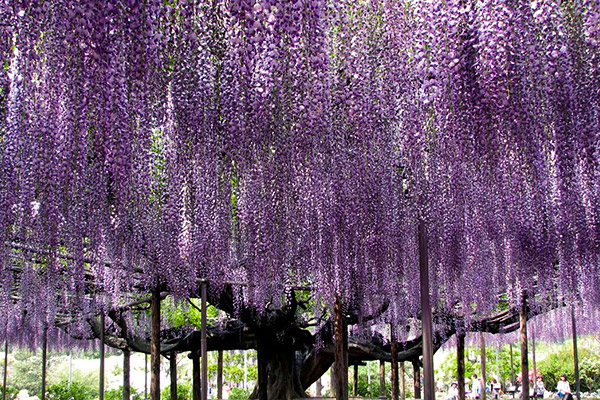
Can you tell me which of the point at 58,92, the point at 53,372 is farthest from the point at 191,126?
the point at 53,372

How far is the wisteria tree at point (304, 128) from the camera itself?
3881mm

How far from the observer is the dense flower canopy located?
387 centimetres

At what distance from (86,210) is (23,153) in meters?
1.00

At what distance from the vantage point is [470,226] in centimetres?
831

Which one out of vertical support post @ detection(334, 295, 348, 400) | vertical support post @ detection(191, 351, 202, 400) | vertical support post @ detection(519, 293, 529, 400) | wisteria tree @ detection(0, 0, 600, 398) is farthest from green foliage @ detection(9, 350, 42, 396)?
wisteria tree @ detection(0, 0, 600, 398)

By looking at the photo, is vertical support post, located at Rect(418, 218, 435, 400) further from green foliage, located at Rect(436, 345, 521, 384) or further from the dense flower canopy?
green foliage, located at Rect(436, 345, 521, 384)

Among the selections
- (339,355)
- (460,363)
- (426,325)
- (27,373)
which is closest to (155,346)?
(339,355)

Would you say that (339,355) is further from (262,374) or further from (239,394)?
(239,394)

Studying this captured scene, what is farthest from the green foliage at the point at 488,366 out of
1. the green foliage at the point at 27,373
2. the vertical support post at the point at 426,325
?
the vertical support post at the point at 426,325

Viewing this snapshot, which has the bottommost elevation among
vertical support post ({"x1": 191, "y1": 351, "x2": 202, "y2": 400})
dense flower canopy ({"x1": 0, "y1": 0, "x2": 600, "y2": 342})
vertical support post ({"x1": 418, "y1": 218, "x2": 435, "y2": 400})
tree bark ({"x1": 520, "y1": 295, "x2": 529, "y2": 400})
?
vertical support post ({"x1": 191, "y1": 351, "x2": 202, "y2": 400})

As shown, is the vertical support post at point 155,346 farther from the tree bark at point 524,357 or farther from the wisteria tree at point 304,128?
the tree bark at point 524,357

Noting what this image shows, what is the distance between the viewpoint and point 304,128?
4941 millimetres

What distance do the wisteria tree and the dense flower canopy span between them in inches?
0.7

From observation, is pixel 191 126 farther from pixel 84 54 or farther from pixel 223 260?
pixel 223 260
